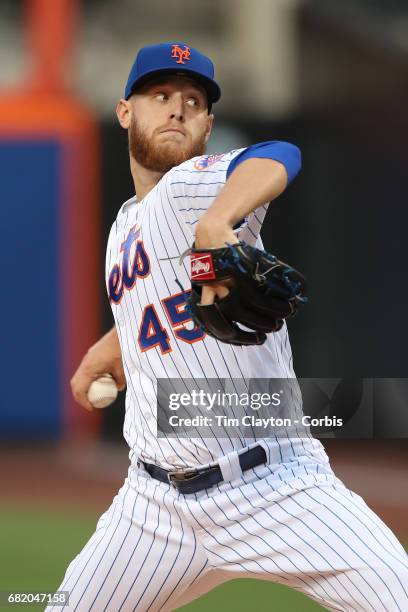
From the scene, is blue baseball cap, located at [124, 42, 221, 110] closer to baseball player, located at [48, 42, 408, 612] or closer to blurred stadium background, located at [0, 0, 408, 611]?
baseball player, located at [48, 42, 408, 612]

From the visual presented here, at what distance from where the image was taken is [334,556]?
270 centimetres

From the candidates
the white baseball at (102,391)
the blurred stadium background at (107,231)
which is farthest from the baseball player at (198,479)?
the blurred stadium background at (107,231)

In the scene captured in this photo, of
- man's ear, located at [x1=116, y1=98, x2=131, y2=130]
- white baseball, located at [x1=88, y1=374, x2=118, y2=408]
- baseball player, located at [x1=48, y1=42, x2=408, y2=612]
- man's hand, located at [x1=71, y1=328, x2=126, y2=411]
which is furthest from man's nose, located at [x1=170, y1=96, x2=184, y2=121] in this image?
white baseball, located at [x1=88, y1=374, x2=118, y2=408]

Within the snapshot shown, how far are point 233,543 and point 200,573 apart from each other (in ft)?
0.59

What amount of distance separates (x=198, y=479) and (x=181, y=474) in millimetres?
52

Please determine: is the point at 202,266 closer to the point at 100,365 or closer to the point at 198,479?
the point at 198,479

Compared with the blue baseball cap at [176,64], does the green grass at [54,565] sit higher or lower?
lower

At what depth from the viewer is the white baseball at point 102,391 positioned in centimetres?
362

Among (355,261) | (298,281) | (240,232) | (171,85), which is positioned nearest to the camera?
(298,281)

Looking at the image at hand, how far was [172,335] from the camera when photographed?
118 inches

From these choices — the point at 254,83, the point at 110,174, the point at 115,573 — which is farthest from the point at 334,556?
the point at 254,83

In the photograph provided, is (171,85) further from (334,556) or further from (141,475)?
(334,556)

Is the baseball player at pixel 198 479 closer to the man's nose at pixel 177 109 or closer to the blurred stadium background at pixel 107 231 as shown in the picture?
the man's nose at pixel 177 109

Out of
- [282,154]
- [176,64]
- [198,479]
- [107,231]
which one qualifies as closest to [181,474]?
[198,479]
